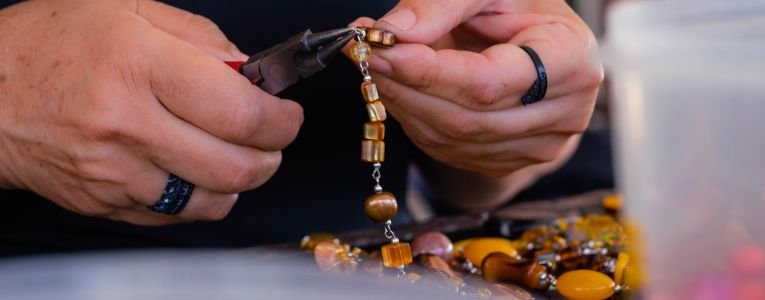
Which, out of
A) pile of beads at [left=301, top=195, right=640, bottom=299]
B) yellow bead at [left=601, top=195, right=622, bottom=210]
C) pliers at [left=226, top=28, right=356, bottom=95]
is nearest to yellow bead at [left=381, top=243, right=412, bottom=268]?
pile of beads at [left=301, top=195, right=640, bottom=299]

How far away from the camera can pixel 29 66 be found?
709mm

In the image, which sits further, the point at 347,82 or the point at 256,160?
the point at 347,82

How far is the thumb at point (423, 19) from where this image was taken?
67 centimetres

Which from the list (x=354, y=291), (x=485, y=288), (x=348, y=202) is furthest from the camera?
(x=348, y=202)

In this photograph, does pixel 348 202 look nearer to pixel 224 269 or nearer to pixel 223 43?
pixel 223 43

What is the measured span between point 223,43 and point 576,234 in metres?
0.33

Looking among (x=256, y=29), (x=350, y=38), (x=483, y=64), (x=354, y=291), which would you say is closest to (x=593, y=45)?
(x=483, y=64)

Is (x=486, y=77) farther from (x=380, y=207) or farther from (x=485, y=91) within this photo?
(x=380, y=207)

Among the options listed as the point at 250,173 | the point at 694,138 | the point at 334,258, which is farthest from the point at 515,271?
the point at 694,138

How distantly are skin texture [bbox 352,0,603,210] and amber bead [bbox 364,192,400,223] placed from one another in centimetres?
10

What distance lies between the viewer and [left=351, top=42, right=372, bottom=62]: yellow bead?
0.64 m

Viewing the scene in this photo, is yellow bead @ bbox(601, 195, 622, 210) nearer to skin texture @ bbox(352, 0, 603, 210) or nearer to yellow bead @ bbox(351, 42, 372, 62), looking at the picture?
skin texture @ bbox(352, 0, 603, 210)

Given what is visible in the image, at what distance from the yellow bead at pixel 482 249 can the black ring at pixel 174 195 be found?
0.22 metres

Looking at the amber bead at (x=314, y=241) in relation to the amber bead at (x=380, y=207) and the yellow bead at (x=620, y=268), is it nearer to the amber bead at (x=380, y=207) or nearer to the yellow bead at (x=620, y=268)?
the amber bead at (x=380, y=207)
